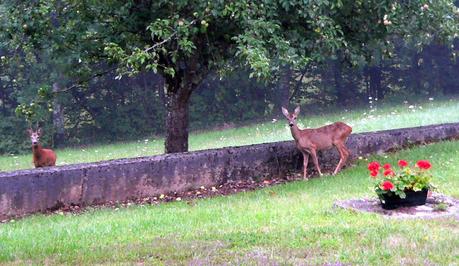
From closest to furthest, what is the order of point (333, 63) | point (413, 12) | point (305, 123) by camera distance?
point (413, 12) < point (305, 123) < point (333, 63)

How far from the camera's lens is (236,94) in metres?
28.5

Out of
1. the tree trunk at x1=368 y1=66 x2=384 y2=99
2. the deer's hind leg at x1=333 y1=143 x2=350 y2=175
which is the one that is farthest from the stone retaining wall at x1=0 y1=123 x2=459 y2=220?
the tree trunk at x1=368 y1=66 x2=384 y2=99

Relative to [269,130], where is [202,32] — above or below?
above

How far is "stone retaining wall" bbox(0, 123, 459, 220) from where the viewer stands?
1012cm

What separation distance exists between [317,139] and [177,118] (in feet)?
8.38

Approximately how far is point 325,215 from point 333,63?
73.7ft

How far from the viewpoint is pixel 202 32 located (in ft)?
35.3

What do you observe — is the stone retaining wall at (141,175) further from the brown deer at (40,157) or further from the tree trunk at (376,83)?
the tree trunk at (376,83)

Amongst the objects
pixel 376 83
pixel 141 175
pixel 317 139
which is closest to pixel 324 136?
pixel 317 139

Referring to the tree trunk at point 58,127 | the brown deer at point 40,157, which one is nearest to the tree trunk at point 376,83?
the tree trunk at point 58,127

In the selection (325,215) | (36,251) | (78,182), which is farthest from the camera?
(78,182)

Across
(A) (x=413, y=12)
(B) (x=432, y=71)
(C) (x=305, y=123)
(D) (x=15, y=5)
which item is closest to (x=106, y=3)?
(D) (x=15, y=5)

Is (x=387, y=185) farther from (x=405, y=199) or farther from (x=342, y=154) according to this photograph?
(x=342, y=154)

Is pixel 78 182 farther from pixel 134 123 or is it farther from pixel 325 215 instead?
pixel 134 123
